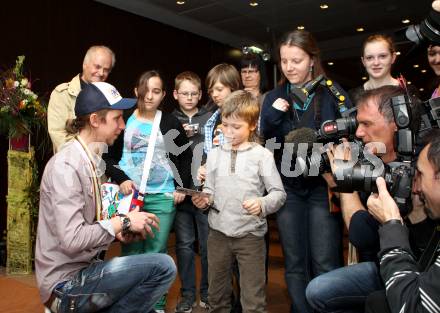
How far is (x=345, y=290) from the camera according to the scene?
1771mm

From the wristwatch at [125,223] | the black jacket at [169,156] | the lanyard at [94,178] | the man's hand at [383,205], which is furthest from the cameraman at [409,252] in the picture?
the black jacket at [169,156]

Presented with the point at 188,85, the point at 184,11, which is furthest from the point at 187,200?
the point at 184,11

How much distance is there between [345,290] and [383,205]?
513 mm

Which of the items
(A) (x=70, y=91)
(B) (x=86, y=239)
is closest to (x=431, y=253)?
(B) (x=86, y=239)

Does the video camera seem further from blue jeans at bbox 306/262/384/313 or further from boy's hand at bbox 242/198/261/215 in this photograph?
boy's hand at bbox 242/198/261/215

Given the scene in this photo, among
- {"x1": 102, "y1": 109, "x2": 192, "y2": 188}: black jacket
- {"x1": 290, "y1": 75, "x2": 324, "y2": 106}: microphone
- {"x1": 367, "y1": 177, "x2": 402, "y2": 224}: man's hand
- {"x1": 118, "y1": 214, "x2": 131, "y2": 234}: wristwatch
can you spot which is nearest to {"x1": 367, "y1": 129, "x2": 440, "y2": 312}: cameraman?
{"x1": 367, "y1": 177, "x2": 402, "y2": 224}: man's hand

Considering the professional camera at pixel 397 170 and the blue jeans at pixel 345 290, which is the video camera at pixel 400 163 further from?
the blue jeans at pixel 345 290

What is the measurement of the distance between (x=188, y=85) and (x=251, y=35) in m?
4.91

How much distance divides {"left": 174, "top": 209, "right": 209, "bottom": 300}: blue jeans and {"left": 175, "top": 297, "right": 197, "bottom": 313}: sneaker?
0.03 m

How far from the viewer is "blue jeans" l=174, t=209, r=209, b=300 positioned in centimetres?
279

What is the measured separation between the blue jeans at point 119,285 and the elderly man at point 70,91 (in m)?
1.41

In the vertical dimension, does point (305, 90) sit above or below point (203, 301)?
above

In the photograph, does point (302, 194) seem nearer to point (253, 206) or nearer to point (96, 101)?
point (253, 206)

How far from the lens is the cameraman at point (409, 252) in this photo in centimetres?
119
